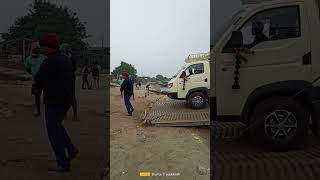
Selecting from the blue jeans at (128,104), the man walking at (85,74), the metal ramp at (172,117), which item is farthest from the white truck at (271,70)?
→ the man walking at (85,74)

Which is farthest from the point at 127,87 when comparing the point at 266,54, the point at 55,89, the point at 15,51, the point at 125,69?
the point at 15,51

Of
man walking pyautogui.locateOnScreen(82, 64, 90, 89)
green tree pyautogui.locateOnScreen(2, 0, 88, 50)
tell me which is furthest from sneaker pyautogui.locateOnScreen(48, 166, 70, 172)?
green tree pyautogui.locateOnScreen(2, 0, 88, 50)

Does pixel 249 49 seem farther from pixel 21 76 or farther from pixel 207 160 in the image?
pixel 21 76

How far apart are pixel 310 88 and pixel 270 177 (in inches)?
57.2

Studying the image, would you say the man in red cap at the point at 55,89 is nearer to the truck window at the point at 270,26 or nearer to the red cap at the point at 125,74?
the red cap at the point at 125,74

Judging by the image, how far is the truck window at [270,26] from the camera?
5.23 meters

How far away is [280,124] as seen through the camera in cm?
521

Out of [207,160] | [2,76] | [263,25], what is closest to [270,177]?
[207,160]

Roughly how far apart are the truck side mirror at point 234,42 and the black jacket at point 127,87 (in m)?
1.43

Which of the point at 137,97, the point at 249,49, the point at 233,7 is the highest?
the point at 233,7

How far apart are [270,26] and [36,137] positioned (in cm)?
348

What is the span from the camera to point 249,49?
5.34 meters

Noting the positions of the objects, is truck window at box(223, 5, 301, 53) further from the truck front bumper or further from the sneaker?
the truck front bumper

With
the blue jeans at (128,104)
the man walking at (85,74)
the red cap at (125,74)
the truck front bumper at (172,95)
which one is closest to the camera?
the red cap at (125,74)
